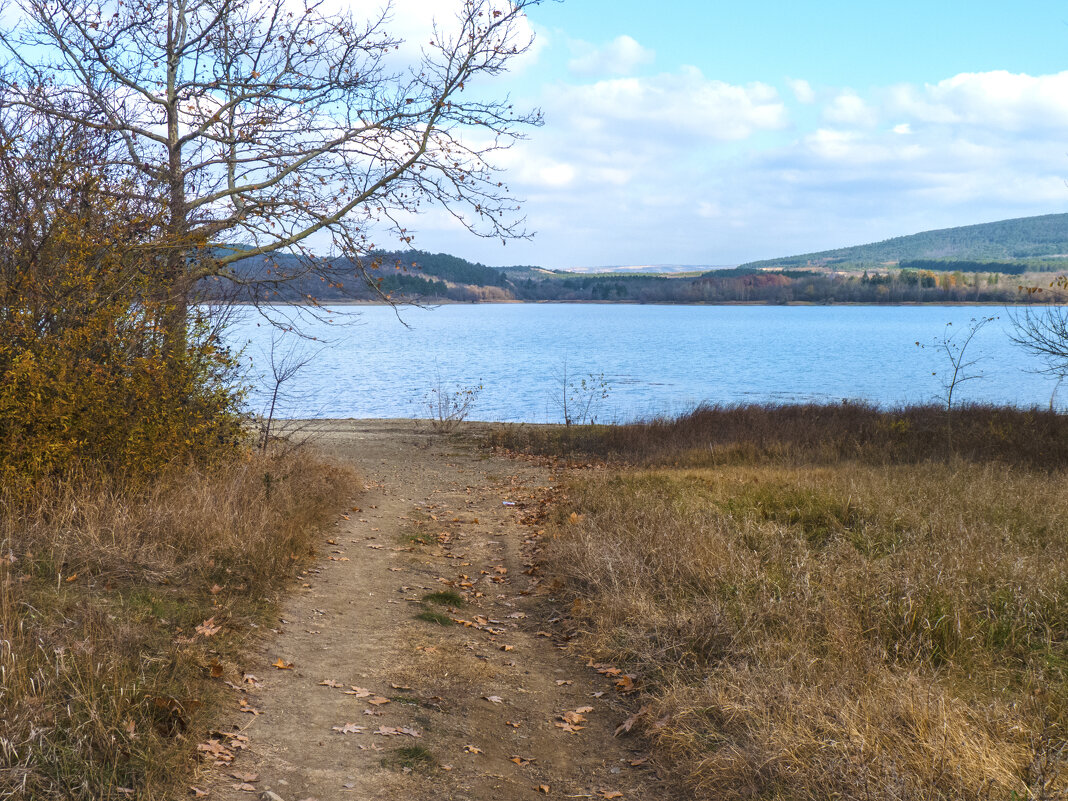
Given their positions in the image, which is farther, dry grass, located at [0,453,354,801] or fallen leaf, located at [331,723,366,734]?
fallen leaf, located at [331,723,366,734]

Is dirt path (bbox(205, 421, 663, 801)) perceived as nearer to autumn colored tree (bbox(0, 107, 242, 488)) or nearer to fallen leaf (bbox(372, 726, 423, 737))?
fallen leaf (bbox(372, 726, 423, 737))

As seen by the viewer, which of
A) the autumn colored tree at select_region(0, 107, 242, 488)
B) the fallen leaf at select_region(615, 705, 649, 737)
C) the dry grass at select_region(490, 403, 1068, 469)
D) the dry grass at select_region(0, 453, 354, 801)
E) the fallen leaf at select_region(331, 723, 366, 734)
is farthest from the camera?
the dry grass at select_region(490, 403, 1068, 469)

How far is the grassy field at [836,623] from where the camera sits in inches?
166

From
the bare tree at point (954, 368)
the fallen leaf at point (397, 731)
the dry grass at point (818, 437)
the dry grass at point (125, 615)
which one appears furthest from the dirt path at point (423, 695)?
the bare tree at point (954, 368)

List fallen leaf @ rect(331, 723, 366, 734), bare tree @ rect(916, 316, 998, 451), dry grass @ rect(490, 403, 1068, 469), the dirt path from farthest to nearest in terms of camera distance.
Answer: bare tree @ rect(916, 316, 998, 451), dry grass @ rect(490, 403, 1068, 469), fallen leaf @ rect(331, 723, 366, 734), the dirt path

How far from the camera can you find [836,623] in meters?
6.08

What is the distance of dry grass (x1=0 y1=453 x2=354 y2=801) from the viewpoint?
4008 mm

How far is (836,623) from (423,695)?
3.30 metres

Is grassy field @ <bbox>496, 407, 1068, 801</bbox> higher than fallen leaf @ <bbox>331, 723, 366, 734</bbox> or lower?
higher

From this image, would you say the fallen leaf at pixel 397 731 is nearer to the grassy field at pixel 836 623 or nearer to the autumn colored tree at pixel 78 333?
the grassy field at pixel 836 623

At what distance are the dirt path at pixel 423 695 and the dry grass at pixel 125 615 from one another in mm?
395

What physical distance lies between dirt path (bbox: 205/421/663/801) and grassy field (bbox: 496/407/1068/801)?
19.4 inches

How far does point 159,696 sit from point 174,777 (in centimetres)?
67

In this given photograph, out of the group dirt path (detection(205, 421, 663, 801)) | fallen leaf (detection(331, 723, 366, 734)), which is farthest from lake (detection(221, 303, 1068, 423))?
fallen leaf (detection(331, 723, 366, 734))
